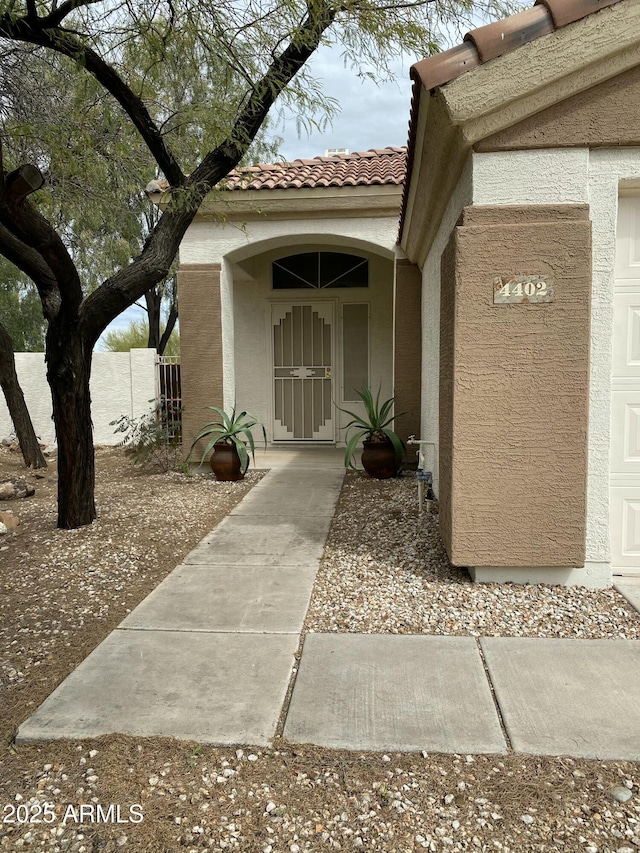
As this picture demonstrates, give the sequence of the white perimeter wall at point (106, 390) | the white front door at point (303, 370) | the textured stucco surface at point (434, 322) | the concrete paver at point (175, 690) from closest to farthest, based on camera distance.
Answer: the concrete paver at point (175, 690) → the textured stucco surface at point (434, 322) → the white front door at point (303, 370) → the white perimeter wall at point (106, 390)

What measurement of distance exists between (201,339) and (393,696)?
6427mm

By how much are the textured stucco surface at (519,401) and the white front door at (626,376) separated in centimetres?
30

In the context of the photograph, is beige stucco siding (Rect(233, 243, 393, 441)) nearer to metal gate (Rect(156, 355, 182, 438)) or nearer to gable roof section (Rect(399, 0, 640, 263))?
metal gate (Rect(156, 355, 182, 438))

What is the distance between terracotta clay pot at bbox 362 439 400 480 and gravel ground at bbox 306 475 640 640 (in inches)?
110

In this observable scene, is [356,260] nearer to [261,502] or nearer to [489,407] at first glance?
[261,502]

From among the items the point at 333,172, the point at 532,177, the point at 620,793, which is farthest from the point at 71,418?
the point at 333,172

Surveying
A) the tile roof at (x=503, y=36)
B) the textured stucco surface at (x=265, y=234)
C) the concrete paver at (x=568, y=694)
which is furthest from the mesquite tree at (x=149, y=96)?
the concrete paver at (x=568, y=694)

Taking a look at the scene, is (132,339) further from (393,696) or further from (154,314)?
(393,696)

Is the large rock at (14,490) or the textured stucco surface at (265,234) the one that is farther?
the textured stucco surface at (265,234)

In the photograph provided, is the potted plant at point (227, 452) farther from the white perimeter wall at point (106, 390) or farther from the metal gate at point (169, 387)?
the white perimeter wall at point (106, 390)

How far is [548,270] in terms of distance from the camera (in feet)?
12.4

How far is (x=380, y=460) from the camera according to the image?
803 centimetres

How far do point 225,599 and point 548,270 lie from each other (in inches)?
112

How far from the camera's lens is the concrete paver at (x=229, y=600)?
12.1 ft
